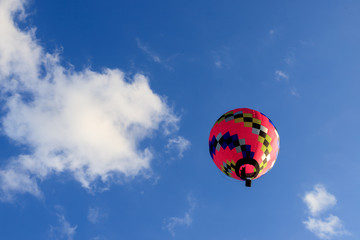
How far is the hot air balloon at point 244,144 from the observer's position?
60.4 ft

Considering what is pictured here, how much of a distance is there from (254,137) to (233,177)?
289 centimetres

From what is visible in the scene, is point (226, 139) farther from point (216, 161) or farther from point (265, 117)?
point (265, 117)

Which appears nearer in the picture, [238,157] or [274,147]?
[238,157]

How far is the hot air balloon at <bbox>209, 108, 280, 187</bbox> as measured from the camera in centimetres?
1842

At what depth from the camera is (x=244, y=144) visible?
61.3 feet

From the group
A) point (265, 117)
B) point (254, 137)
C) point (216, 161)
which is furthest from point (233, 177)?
point (265, 117)

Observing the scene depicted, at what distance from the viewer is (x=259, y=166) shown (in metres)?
18.5

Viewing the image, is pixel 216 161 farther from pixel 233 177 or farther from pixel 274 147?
pixel 274 147

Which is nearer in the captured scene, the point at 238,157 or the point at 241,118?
the point at 238,157

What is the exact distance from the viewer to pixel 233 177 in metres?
19.6

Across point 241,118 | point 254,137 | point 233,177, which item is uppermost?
point 241,118

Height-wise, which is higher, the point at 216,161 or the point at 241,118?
the point at 241,118

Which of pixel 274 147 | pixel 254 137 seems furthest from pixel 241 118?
pixel 274 147

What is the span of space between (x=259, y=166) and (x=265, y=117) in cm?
381
